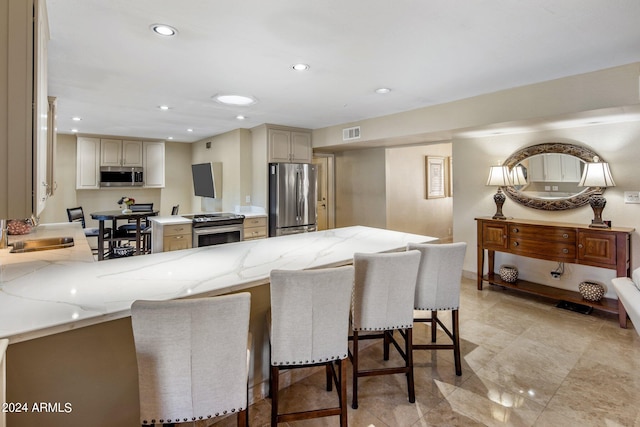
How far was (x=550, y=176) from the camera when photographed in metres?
3.73

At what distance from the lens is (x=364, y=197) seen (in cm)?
616

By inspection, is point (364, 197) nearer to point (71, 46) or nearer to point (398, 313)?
point (398, 313)

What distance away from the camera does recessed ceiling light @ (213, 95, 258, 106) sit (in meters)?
3.47

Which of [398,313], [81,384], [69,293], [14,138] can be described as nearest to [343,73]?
[398,313]

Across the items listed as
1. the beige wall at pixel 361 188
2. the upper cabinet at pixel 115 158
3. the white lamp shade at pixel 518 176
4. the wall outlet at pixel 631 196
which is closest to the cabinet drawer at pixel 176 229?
the beige wall at pixel 361 188

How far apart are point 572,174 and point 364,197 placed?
3.25 m

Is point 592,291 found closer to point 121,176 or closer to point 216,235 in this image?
point 216,235

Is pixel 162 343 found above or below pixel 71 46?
below

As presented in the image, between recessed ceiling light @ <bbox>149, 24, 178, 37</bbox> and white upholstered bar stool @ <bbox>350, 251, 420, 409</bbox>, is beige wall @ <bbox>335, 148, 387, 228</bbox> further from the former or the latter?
recessed ceiling light @ <bbox>149, 24, 178, 37</bbox>

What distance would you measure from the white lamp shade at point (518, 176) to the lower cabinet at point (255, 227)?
353 centimetres

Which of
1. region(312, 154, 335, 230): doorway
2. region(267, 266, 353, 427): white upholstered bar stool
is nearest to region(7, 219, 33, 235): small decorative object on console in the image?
region(267, 266, 353, 427): white upholstered bar stool

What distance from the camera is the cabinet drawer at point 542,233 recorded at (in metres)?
3.28

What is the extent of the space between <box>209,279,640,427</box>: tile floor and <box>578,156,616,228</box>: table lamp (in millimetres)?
1007

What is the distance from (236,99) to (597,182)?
12.6ft
